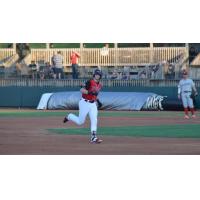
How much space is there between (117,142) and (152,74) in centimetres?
1650

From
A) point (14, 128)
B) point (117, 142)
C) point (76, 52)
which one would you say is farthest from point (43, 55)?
point (117, 142)

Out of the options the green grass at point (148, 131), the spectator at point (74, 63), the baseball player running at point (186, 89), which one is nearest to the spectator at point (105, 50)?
the spectator at point (74, 63)

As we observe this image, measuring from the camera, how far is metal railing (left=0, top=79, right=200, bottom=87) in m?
33.9

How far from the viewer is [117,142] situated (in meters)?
17.9

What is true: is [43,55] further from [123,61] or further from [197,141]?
[197,141]

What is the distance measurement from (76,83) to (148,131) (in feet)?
44.0

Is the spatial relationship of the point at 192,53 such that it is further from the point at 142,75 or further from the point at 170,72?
the point at 142,75

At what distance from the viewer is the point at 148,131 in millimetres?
21172

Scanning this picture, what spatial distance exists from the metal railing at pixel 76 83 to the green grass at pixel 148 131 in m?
10.6

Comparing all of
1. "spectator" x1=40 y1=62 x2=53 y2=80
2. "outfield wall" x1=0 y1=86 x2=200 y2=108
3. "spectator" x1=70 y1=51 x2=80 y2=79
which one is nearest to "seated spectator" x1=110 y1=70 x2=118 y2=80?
"spectator" x1=70 y1=51 x2=80 y2=79

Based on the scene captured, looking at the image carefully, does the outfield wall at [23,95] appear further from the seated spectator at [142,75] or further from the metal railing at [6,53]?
the seated spectator at [142,75]

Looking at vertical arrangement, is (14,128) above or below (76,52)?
below

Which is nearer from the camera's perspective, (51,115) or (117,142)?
(117,142)

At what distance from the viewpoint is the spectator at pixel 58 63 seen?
33.8m
